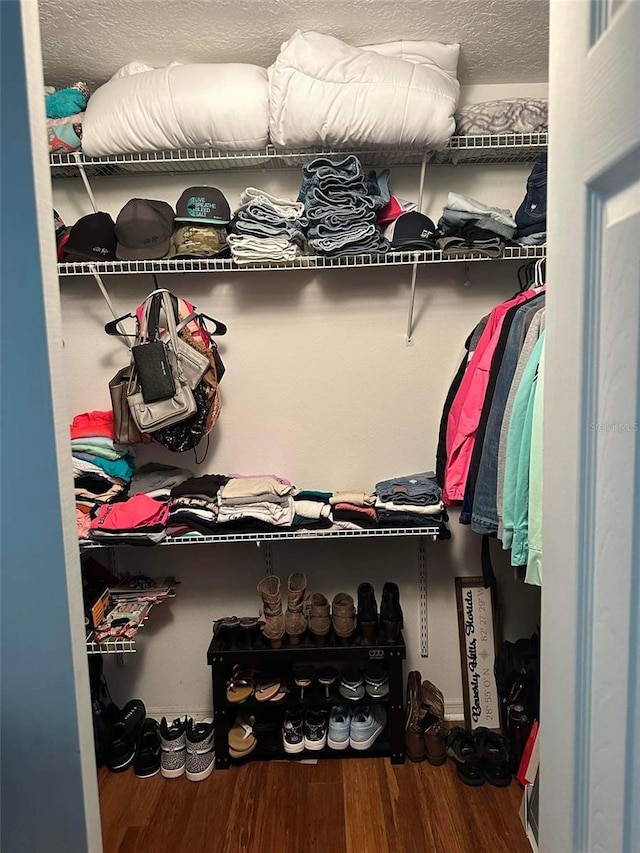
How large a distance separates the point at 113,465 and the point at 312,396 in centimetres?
78

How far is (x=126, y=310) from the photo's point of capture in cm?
233

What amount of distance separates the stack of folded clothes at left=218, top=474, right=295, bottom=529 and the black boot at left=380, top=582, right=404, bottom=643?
0.49 metres

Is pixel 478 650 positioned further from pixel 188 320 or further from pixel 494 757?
pixel 188 320

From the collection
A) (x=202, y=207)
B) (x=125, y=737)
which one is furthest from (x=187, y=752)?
(x=202, y=207)

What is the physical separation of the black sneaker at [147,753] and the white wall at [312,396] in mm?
184

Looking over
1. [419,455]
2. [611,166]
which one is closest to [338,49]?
[419,455]

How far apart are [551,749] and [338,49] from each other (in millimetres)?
1899

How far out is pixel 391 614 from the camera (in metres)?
2.21

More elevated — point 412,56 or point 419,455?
point 412,56

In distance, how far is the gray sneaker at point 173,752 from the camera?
2.14 m

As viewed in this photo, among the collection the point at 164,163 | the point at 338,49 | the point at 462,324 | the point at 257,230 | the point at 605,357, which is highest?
the point at 338,49

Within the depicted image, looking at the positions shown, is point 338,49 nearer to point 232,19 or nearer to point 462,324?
point 232,19

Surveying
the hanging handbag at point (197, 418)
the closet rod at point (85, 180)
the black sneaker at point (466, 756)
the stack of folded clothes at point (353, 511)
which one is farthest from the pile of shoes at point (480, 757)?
the closet rod at point (85, 180)

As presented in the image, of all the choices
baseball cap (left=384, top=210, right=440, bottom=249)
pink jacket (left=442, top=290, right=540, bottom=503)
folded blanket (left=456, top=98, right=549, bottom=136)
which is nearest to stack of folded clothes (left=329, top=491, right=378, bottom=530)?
pink jacket (left=442, top=290, right=540, bottom=503)
